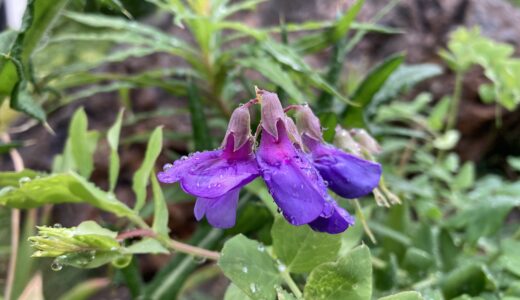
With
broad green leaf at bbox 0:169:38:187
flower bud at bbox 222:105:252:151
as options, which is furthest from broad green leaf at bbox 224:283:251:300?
broad green leaf at bbox 0:169:38:187

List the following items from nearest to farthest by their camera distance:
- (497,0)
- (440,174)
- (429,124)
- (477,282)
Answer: (477,282) < (440,174) < (429,124) < (497,0)

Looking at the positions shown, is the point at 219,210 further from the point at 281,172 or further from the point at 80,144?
the point at 80,144

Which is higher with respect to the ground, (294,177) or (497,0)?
(294,177)

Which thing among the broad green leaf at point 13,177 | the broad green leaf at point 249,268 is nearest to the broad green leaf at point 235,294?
the broad green leaf at point 249,268

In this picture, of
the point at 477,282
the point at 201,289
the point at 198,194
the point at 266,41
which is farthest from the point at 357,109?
the point at 201,289

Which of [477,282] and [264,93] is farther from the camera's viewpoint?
[477,282]

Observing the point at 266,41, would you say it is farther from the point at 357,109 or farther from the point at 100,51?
the point at 100,51

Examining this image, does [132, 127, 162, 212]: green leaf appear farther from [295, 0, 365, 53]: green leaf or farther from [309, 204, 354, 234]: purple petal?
[295, 0, 365, 53]: green leaf

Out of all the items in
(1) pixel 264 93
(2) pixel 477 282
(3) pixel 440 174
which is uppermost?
(1) pixel 264 93

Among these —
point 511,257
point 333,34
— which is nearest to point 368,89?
point 333,34
